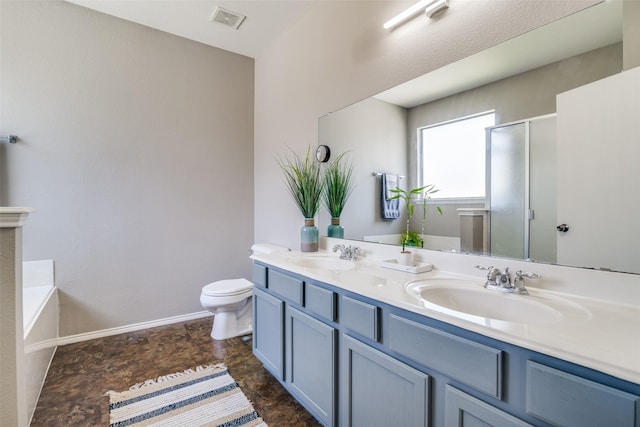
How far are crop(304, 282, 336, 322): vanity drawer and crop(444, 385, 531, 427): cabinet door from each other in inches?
23.5

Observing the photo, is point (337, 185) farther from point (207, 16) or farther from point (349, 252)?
point (207, 16)

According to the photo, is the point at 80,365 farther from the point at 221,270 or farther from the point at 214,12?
the point at 214,12

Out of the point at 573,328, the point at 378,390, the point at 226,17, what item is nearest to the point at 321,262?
the point at 378,390

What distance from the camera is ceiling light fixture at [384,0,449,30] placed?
4.88ft

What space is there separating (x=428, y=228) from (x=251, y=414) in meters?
1.41

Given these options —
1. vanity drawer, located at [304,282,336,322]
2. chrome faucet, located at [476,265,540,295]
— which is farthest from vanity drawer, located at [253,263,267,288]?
chrome faucet, located at [476,265,540,295]

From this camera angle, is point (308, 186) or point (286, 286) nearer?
point (286, 286)

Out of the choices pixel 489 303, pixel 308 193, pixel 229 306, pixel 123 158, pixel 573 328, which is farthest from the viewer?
pixel 123 158

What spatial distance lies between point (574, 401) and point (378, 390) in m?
0.67

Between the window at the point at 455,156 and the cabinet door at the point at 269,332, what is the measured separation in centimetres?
114

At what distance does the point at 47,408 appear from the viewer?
172 cm

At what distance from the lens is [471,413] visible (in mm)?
875

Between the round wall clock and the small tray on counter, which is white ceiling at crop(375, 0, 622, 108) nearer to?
the round wall clock

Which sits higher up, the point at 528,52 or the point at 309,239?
the point at 528,52
